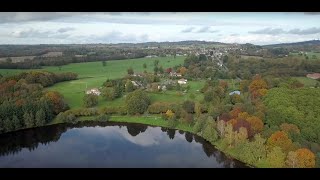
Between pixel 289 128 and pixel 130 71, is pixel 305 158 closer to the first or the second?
pixel 289 128

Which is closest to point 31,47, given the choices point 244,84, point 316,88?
point 244,84

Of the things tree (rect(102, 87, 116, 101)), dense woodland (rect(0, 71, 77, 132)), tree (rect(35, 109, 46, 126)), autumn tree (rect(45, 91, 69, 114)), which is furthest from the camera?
tree (rect(35, 109, 46, 126))

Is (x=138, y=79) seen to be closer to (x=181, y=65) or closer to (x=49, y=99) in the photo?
(x=181, y=65)

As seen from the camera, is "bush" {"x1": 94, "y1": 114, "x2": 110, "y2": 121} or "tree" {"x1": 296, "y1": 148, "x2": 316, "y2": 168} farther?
"bush" {"x1": 94, "y1": 114, "x2": 110, "y2": 121}

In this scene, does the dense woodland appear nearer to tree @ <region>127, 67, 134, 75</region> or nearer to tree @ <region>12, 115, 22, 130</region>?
tree @ <region>12, 115, 22, 130</region>

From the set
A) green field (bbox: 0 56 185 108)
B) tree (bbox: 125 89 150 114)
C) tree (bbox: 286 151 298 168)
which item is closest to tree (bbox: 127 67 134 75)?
green field (bbox: 0 56 185 108)
